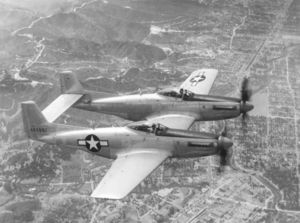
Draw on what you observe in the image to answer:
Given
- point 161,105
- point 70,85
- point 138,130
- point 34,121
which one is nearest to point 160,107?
point 161,105

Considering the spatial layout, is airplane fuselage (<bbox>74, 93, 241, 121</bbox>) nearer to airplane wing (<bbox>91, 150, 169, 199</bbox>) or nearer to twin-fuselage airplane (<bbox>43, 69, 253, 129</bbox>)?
twin-fuselage airplane (<bbox>43, 69, 253, 129</bbox>)

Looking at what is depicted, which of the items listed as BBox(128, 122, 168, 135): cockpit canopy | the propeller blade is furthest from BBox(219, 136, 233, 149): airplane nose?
the propeller blade

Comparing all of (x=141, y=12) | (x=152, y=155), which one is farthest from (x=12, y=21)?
(x=152, y=155)

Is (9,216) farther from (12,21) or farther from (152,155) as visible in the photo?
(12,21)

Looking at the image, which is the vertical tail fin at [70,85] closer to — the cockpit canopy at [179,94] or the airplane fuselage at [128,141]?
the airplane fuselage at [128,141]

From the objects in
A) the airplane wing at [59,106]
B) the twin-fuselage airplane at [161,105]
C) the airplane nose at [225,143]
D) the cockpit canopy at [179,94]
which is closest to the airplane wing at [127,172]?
the airplane nose at [225,143]

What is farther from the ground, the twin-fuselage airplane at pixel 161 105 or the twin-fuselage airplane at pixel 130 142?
the twin-fuselage airplane at pixel 161 105

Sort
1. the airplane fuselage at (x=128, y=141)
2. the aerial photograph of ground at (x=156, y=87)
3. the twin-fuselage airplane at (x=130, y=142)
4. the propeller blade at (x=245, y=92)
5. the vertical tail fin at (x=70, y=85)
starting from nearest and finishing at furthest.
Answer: the twin-fuselage airplane at (x=130, y=142) < the airplane fuselage at (x=128, y=141) < the propeller blade at (x=245, y=92) < the vertical tail fin at (x=70, y=85) < the aerial photograph of ground at (x=156, y=87)
